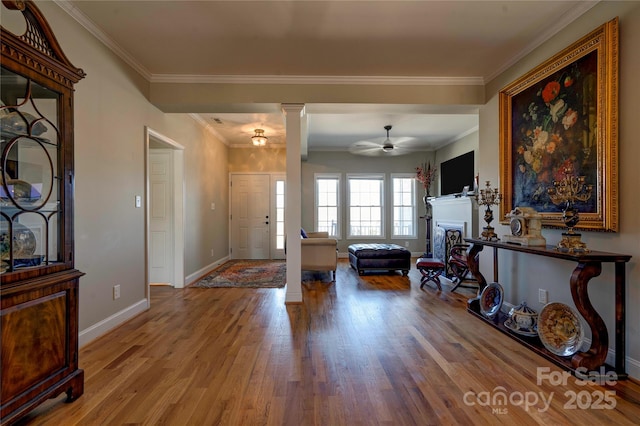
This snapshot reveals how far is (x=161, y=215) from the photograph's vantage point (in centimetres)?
459

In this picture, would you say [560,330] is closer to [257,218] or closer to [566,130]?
[566,130]

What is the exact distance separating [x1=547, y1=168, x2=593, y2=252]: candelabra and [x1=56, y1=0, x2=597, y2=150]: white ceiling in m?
1.39

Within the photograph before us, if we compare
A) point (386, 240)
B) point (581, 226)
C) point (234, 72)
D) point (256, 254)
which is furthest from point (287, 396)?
point (386, 240)

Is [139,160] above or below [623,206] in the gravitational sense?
above

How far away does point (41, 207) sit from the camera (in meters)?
1.67

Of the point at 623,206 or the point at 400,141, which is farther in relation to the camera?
the point at 400,141

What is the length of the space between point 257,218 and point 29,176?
18.1 feet

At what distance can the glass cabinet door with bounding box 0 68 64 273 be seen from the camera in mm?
1531

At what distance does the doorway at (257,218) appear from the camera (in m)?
7.11

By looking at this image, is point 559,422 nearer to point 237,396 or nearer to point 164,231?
point 237,396

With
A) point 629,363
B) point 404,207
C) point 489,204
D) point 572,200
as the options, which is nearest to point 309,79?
point 489,204

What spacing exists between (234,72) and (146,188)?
172cm

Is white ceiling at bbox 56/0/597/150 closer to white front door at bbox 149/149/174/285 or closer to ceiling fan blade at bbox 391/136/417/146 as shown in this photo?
ceiling fan blade at bbox 391/136/417/146

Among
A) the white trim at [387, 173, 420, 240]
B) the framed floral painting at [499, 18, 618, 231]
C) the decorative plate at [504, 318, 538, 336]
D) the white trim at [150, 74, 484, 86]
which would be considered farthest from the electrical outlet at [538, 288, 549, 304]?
the white trim at [387, 173, 420, 240]
